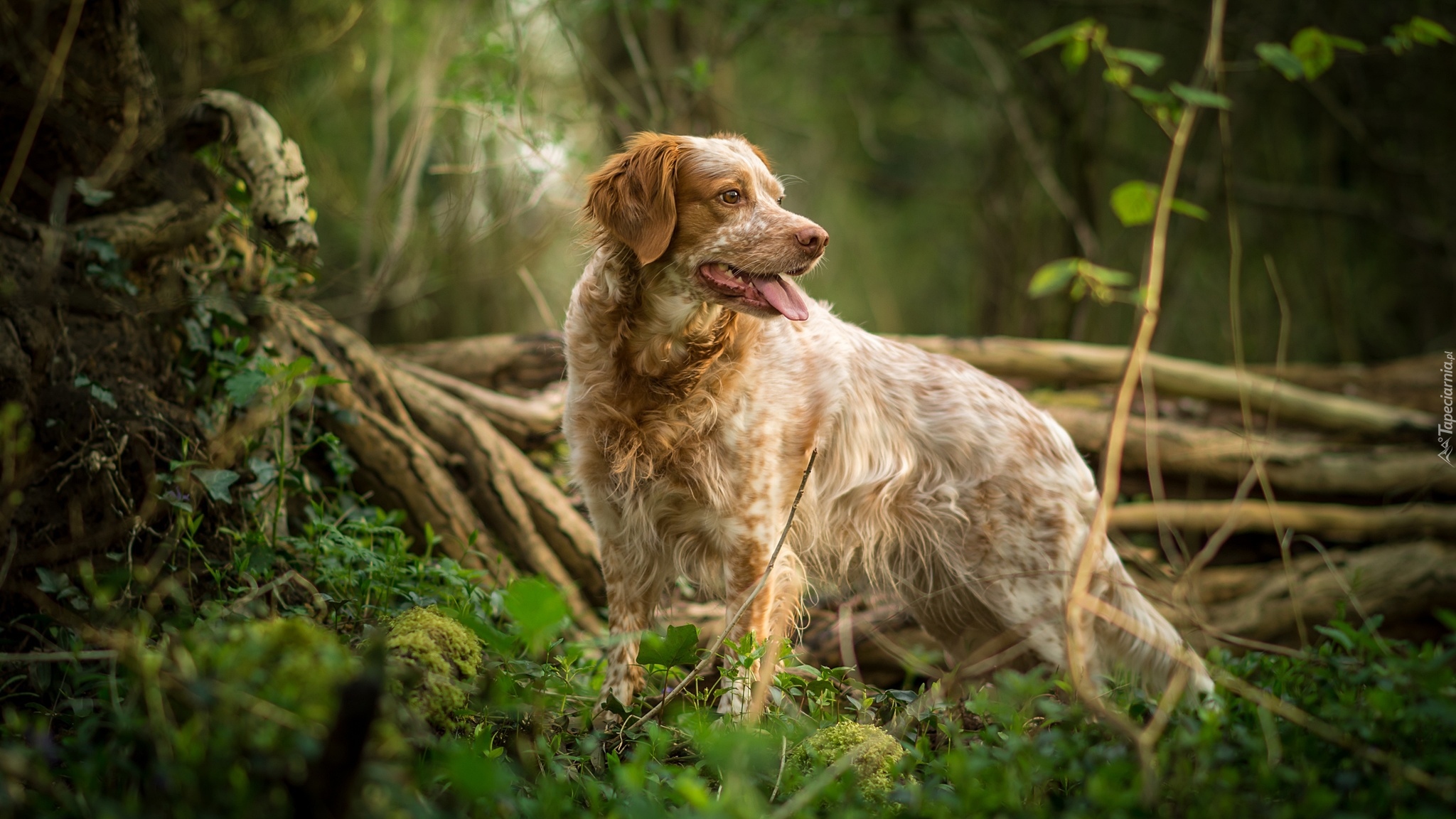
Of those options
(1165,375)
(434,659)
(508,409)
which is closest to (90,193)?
(508,409)

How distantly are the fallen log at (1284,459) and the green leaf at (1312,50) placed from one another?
2.18m

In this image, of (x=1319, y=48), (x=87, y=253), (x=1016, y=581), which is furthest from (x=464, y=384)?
(x=1319, y=48)

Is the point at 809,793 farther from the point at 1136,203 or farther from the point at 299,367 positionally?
the point at 299,367

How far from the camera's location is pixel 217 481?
8.48 ft

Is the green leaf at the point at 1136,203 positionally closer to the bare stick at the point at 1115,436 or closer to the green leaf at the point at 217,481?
the bare stick at the point at 1115,436

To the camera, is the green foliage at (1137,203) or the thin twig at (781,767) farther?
the green foliage at (1137,203)

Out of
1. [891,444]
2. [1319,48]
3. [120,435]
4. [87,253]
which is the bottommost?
[891,444]

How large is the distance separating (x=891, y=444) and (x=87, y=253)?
2683 millimetres

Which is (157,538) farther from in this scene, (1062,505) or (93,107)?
(1062,505)

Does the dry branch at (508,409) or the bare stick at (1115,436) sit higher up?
the bare stick at (1115,436)

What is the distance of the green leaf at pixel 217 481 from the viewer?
8.45ft

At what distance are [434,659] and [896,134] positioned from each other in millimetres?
12360

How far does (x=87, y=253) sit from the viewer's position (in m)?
2.75

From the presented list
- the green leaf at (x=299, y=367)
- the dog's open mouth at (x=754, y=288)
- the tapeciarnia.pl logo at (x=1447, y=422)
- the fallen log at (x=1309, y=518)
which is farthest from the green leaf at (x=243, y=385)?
the tapeciarnia.pl logo at (x=1447, y=422)
